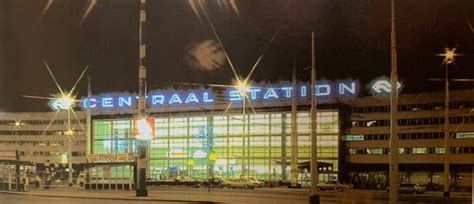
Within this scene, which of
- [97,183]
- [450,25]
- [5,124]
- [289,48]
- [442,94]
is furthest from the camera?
[5,124]

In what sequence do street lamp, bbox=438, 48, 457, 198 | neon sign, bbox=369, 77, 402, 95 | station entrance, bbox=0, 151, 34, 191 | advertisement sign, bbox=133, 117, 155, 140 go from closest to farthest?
street lamp, bbox=438, 48, 457, 198
neon sign, bbox=369, 77, 402, 95
advertisement sign, bbox=133, 117, 155, 140
station entrance, bbox=0, 151, 34, 191

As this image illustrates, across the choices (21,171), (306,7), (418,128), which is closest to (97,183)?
(21,171)

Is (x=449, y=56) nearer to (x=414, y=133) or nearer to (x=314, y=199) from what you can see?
(x=414, y=133)

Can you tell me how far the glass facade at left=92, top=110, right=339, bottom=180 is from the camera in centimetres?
214

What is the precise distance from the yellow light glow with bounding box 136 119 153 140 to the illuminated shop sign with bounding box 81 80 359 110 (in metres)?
0.08

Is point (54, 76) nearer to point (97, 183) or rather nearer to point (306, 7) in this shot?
point (97, 183)

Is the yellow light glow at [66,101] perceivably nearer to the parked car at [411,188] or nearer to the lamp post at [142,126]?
the lamp post at [142,126]

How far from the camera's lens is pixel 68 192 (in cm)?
254

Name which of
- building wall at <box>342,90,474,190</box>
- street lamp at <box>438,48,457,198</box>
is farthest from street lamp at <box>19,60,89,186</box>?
street lamp at <box>438,48,457,198</box>

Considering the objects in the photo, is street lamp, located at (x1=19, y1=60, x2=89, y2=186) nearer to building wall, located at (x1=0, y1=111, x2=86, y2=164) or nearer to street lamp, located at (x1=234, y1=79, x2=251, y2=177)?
building wall, located at (x1=0, y1=111, x2=86, y2=164)

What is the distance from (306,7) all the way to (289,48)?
0.19 m

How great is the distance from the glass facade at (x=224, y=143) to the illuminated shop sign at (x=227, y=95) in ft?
0.21

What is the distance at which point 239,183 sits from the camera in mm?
2217

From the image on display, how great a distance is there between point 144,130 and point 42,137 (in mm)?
522
